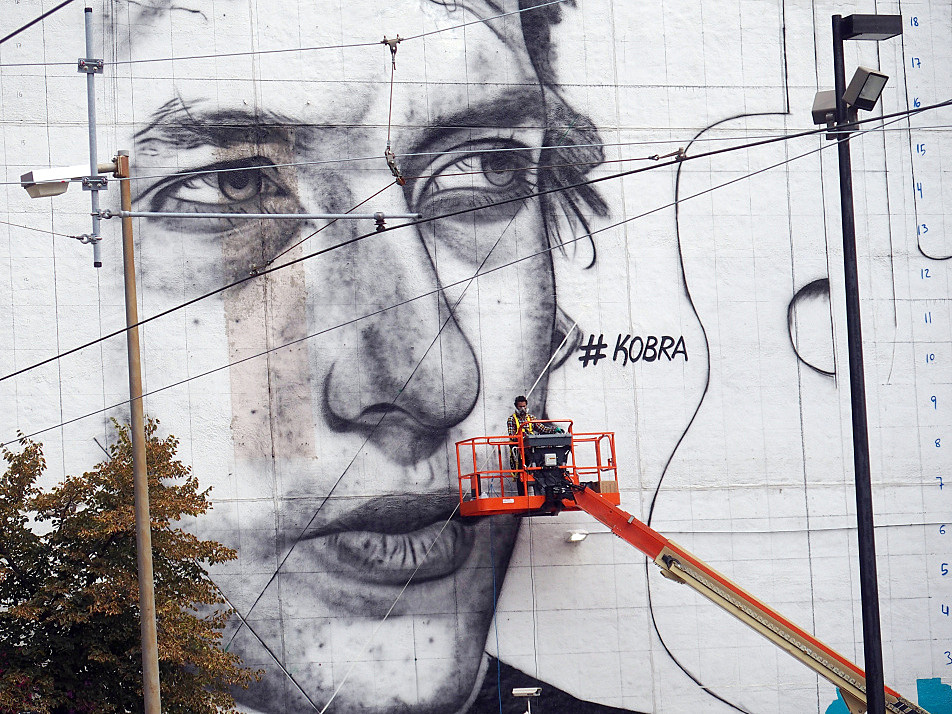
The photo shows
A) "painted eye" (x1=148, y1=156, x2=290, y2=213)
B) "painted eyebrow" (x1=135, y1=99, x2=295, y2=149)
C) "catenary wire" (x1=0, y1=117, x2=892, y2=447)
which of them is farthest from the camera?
"painted eye" (x1=148, y1=156, x2=290, y2=213)

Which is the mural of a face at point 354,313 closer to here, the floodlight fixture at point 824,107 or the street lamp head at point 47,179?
the street lamp head at point 47,179

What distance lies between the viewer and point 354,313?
2191 centimetres

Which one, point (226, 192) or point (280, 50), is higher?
point (280, 50)

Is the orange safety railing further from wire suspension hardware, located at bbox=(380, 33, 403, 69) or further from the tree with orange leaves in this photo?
wire suspension hardware, located at bbox=(380, 33, 403, 69)

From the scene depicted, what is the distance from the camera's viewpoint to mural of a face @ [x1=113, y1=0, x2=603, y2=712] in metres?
21.2

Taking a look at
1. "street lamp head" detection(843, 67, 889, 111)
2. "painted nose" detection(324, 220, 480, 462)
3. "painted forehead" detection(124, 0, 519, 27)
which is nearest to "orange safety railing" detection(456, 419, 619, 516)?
"painted nose" detection(324, 220, 480, 462)

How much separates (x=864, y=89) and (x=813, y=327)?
961 cm

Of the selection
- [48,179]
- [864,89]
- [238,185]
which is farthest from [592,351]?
[48,179]

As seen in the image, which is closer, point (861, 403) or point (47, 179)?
point (47, 179)

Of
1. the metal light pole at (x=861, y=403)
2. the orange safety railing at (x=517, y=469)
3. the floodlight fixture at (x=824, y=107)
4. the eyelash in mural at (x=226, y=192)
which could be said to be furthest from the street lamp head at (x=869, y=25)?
the eyelash in mural at (x=226, y=192)

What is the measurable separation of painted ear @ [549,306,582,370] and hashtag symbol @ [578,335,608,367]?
18 centimetres

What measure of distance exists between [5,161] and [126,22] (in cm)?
343

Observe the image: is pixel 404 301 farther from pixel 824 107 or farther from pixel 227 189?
pixel 824 107

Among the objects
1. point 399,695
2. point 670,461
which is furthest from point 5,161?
point 670,461
